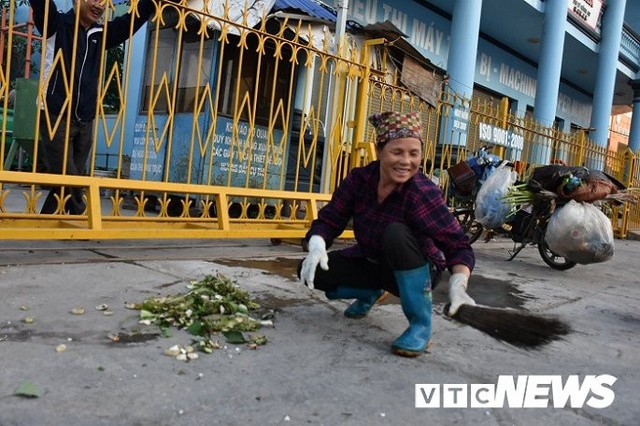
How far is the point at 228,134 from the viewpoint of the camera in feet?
22.6

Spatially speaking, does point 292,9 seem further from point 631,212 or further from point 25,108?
point 631,212

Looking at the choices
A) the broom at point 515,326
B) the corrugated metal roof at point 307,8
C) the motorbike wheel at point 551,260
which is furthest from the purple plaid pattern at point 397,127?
the corrugated metal roof at point 307,8

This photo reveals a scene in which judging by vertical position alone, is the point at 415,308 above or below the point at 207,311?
above

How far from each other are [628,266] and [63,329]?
6.78 m

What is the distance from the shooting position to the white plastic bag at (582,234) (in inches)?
207

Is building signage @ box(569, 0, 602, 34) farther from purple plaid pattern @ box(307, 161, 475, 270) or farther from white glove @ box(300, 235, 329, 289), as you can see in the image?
white glove @ box(300, 235, 329, 289)

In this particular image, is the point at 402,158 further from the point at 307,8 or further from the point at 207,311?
the point at 307,8

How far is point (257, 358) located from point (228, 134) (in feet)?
16.0

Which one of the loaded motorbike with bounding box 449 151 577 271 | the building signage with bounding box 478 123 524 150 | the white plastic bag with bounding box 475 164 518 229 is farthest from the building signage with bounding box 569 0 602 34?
the white plastic bag with bounding box 475 164 518 229

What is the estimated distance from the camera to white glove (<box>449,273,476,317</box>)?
2.42m

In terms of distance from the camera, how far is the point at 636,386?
2469mm

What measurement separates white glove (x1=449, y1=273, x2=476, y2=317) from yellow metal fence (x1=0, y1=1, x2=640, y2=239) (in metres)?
2.48

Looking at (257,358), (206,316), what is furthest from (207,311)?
(257,358)

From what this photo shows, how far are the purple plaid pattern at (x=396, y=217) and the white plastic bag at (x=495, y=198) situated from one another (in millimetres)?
3419
